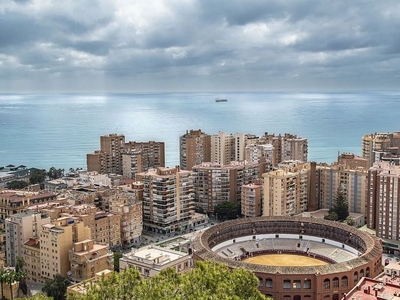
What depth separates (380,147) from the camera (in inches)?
2024

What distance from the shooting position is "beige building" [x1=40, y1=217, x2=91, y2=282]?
26.5m

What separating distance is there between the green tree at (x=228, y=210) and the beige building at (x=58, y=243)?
1577 centimetres

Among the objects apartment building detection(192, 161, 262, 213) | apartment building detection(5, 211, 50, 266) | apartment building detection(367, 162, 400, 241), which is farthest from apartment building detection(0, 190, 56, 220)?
apartment building detection(367, 162, 400, 241)

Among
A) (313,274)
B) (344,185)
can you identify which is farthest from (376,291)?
(344,185)

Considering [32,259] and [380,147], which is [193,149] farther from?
[32,259]

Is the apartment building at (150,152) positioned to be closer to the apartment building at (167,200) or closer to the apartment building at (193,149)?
the apartment building at (193,149)

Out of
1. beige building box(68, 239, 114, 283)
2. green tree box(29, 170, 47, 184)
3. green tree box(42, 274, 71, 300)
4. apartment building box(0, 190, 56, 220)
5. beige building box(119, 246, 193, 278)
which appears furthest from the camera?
green tree box(29, 170, 47, 184)

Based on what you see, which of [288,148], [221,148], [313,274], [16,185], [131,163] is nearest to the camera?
[313,274]

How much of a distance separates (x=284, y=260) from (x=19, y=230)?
1618 cm

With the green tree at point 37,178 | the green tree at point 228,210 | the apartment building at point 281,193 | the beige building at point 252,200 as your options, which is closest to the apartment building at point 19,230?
the green tree at point 228,210

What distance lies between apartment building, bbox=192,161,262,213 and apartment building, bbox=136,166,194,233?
4149 mm

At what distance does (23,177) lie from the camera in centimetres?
5553

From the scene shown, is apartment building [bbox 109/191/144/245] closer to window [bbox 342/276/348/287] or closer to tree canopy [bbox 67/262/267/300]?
window [bbox 342/276/348/287]

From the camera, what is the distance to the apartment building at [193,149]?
Result: 5506 centimetres
